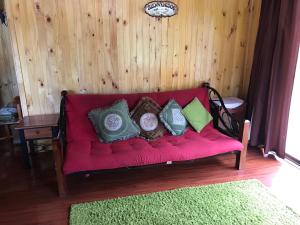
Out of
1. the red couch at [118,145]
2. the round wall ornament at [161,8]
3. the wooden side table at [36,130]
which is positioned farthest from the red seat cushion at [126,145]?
the round wall ornament at [161,8]

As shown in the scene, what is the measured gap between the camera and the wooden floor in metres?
2.19

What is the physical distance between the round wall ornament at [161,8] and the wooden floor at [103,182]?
1.79 m

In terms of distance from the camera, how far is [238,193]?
238 centimetres

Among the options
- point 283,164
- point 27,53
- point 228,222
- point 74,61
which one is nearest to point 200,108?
point 283,164

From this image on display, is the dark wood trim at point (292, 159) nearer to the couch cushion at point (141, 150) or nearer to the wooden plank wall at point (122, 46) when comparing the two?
the couch cushion at point (141, 150)

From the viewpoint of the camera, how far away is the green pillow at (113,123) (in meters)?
2.65

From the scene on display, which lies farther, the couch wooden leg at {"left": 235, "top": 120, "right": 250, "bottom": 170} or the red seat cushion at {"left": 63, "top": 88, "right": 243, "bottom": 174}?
the couch wooden leg at {"left": 235, "top": 120, "right": 250, "bottom": 170}

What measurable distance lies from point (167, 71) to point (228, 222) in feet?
6.35

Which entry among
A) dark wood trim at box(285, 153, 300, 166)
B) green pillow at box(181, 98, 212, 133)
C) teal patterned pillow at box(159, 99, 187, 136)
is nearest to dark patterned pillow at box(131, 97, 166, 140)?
teal patterned pillow at box(159, 99, 187, 136)

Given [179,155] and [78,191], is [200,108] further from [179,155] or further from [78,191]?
[78,191]

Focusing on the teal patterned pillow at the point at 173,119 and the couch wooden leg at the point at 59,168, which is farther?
the teal patterned pillow at the point at 173,119

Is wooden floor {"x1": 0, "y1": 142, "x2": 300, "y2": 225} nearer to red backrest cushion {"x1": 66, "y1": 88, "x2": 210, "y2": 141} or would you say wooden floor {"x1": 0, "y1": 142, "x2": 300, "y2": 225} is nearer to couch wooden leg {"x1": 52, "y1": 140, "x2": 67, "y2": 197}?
couch wooden leg {"x1": 52, "y1": 140, "x2": 67, "y2": 197}

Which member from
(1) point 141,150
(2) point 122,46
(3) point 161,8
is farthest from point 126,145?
(3) point 161,8

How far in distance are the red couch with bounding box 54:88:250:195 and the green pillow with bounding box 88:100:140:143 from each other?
66 mm
